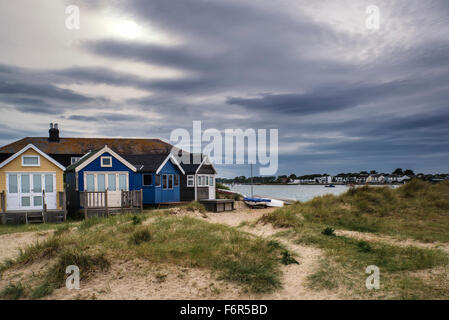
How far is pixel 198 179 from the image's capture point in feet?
121

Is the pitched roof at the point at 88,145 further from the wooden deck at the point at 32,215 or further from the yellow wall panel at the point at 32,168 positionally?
the wooden deck at the point at 32,215

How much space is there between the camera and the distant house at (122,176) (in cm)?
2827

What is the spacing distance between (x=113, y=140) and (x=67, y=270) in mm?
38918

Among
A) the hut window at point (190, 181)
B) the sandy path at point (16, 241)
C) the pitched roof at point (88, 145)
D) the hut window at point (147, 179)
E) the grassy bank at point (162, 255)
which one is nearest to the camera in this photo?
the grassy bank at point (162, 255)

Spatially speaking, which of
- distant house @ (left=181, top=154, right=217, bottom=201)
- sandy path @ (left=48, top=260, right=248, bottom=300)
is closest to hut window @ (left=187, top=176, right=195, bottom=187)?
distant house @ (left=181, top=154, right=217, bottom=201)

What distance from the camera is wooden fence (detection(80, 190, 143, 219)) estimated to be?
86.6ft

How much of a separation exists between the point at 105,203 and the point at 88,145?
19730mm

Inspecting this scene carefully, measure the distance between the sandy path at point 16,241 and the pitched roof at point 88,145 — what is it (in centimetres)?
2298

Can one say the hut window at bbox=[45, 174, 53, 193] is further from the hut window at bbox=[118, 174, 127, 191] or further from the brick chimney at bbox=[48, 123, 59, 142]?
the brick chimney at bbox=[48, 123, 59, 142]

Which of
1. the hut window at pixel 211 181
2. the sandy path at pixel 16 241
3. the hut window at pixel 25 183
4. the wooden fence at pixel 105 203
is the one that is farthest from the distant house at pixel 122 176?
the sandy path at pixel 16 241

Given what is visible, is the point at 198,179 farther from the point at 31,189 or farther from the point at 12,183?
the point at 12,183
